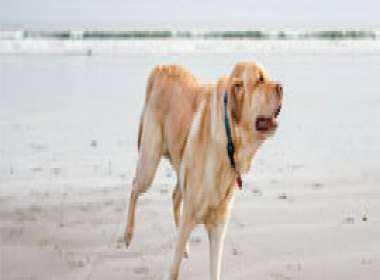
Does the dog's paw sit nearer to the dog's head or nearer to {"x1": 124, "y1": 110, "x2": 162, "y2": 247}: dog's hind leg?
{"x1": 124, "y1": 110, "x2": 162, "y2": 247}: dog's hind leg

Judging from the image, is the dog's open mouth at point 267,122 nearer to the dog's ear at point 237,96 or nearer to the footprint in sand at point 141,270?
the dog's ear at point 237,96

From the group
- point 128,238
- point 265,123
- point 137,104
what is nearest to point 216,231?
point 265,123

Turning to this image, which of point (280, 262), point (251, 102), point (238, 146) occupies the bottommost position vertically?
point (280, 262)

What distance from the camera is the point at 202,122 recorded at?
1.82 m

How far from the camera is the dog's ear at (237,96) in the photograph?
1.71 meters

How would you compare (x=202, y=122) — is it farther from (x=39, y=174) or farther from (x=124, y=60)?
(x=124, y=60)

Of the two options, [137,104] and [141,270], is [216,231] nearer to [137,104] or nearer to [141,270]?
[141,270]

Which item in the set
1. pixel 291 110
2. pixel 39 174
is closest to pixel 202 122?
pixel 39 174

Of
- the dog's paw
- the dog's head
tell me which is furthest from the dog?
the dog's paw

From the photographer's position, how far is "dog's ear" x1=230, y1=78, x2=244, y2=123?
5.59 ft

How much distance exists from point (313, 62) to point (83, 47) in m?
2.00

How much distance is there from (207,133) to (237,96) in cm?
14

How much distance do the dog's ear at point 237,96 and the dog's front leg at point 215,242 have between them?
32cm

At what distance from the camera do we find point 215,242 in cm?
192
